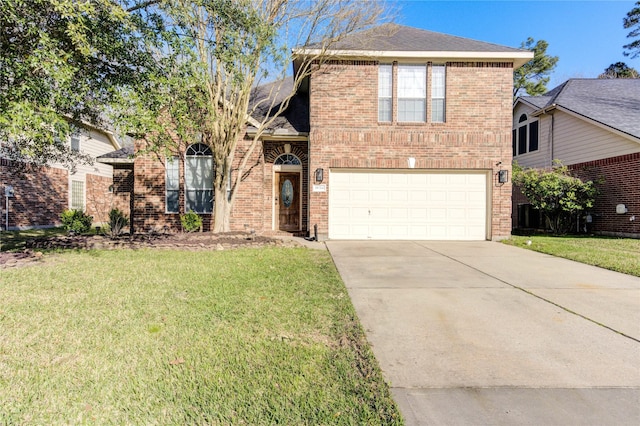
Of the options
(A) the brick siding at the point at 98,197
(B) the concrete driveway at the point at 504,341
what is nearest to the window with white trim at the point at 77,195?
(A) the brick siding at the point at 98,197

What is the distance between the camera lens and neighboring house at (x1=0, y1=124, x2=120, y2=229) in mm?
13783

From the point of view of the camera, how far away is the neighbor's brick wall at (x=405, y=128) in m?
9.94

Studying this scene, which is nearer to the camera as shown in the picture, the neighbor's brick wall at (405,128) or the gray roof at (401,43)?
the gray roof at (401,43)

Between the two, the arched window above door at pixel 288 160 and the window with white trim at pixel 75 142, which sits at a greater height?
the window with white trim at pixel 75 142

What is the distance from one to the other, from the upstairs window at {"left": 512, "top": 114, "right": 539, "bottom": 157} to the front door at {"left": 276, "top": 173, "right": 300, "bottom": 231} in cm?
1147

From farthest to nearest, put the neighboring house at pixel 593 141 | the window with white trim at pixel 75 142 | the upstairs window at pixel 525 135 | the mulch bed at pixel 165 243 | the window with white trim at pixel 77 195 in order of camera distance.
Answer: the window with white trim at pixel 75 142
the window with white trim at pixel 77 195
the upstairs window at pixel 525 135
the neighboring house at pixel 593 141
the mulch bed at pixel 165 243

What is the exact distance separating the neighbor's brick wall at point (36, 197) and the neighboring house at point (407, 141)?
736 centimetres

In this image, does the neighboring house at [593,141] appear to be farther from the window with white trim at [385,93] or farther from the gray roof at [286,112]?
the gray roof at [286,112]

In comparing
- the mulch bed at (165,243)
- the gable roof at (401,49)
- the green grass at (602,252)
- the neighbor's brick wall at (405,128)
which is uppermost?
the gable roof at (401,49)

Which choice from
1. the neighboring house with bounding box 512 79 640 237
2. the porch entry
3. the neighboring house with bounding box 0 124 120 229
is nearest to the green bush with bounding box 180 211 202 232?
the porch entry

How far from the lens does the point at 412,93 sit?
1010cm

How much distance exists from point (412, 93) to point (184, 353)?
958 cm

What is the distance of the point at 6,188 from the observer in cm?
1317

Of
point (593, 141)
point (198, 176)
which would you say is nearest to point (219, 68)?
point (198, 176)
